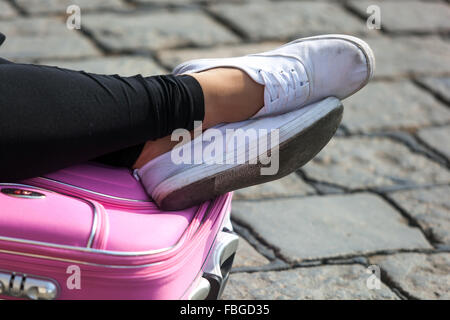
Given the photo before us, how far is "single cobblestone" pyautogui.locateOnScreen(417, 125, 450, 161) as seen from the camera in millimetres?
2486

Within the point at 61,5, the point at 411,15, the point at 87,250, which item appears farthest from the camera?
the point at 411,15

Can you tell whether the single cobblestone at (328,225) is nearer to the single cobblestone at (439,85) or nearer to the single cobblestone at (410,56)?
the single cobblestone at (439,85)

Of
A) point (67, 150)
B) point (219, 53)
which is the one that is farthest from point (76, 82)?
point (219, 53)

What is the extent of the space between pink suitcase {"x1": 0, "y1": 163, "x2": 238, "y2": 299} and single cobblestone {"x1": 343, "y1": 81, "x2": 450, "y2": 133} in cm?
136

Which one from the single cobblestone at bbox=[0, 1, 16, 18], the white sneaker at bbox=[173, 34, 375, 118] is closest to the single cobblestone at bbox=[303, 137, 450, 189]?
the white sneaker at bbox=[173, 34, 375, 118]

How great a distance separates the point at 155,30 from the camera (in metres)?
3.09

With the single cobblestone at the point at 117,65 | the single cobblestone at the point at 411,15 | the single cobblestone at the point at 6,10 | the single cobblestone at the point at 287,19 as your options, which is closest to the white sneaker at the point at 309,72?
the single cobblestone at the point at 117,65

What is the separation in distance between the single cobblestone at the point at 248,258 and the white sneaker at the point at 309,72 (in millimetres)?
415

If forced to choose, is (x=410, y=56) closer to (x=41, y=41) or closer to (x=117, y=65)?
(x=117, y=65)

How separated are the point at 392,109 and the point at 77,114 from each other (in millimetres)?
1644

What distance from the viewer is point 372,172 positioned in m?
2.32

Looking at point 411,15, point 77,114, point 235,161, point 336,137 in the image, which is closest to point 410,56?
point 411,15

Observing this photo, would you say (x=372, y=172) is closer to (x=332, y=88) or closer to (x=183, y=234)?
(x=332, y=88)

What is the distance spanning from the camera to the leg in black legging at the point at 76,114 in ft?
4.36
